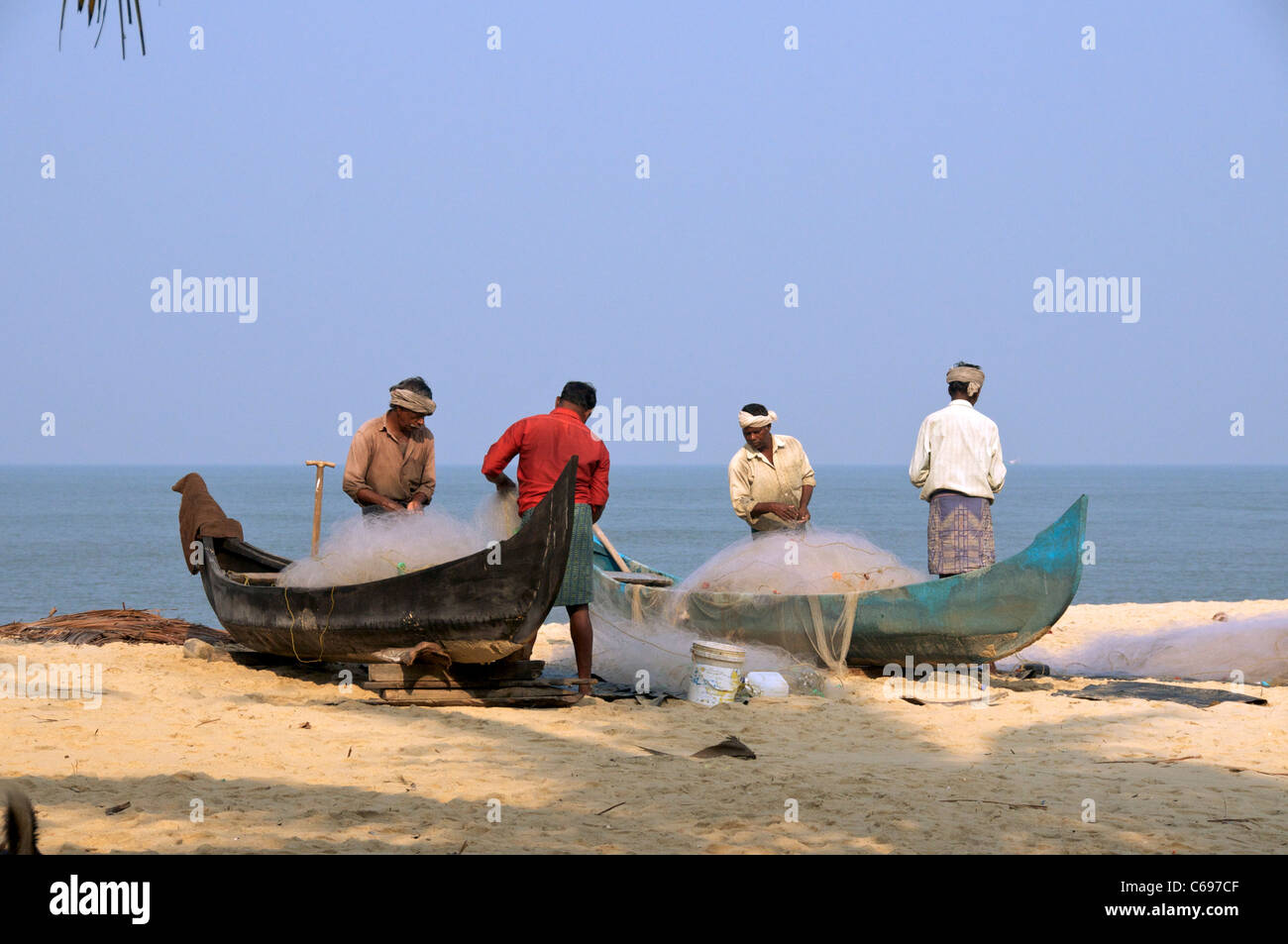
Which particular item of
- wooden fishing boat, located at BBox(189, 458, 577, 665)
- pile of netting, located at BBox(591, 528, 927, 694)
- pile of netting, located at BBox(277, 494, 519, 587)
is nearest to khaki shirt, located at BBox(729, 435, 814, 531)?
pile of netting, located at BBox(591, 528, 927, 694)

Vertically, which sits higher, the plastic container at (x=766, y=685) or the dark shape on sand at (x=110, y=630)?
the plastic container at (x=766, y=685)

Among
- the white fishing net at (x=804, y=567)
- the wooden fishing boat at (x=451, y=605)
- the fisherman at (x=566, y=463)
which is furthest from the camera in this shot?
the white fishing net at (x=804, y=567)

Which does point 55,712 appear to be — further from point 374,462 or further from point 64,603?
point 64,603

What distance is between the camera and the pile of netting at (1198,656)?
8.20 meters

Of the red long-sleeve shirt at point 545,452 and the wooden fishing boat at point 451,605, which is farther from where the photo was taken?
the red long-sleeve shirt at point 545,452

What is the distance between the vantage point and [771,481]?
30.0 ft

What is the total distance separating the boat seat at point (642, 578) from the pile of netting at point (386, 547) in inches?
72.9

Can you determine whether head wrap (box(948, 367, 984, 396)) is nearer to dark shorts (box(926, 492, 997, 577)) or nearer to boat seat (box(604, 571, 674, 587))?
dark shorts (box(926, 492, 997, 577))

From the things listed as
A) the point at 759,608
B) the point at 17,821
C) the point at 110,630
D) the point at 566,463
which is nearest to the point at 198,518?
the point at 110,630

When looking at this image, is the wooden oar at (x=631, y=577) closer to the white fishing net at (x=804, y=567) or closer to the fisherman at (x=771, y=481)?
the white fishing net at (x=804, y=567)

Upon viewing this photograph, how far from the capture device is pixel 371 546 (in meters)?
7.28

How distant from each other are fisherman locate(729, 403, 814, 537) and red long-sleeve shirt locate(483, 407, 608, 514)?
6.69 ft

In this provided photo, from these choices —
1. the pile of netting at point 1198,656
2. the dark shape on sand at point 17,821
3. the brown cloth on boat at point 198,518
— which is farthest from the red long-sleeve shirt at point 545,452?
the dark shape on sand at point 17,821
